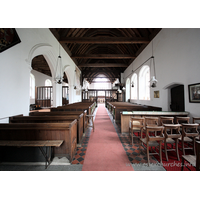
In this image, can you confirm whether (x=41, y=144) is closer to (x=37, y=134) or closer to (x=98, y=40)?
(x=37, y=134)

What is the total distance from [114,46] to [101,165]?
35.1 ft

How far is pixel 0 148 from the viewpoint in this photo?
2.02 m

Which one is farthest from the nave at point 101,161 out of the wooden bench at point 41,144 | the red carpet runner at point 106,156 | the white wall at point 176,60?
the white wall at point 176,60

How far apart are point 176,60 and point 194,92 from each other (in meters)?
1.41

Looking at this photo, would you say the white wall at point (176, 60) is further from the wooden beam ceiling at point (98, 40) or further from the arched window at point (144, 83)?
the arched window at point (144, 83)

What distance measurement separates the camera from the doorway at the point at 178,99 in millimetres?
4105

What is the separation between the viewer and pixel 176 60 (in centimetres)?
399

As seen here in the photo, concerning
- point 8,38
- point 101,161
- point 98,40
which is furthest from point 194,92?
point 8,38

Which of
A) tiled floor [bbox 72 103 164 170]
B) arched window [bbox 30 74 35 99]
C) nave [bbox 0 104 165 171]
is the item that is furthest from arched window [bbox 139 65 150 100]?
arched window [bbox 30 74 35 99]

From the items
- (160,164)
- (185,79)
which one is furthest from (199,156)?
(185,79)

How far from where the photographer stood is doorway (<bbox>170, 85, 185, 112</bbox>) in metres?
4.11

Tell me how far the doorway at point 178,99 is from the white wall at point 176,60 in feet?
0.70

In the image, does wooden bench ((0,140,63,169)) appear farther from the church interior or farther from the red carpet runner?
the red carpet runner

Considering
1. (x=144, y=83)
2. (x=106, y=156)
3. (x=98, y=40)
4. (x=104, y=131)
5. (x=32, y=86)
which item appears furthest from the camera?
(x=32, y=86)
